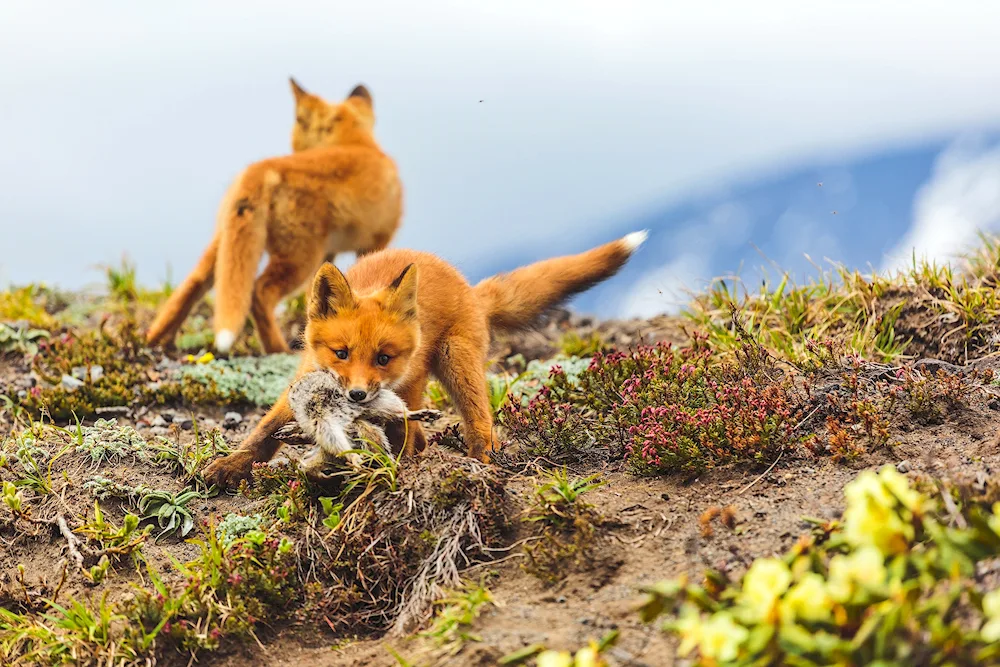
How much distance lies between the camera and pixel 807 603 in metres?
2.32

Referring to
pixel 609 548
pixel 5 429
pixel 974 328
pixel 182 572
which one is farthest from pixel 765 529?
pixel 5 429

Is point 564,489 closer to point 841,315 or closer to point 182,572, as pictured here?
point 182,572

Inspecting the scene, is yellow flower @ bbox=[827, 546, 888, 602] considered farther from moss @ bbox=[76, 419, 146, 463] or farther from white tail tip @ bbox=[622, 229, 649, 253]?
moss @ bbox=[76, 419, 146, 463]

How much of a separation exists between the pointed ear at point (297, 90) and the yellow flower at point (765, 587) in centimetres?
890

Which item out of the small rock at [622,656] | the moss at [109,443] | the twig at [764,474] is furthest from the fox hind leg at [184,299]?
the small rock at [622,656]

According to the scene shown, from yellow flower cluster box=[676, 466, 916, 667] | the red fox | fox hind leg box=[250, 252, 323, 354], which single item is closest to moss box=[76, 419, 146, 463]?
the red fox

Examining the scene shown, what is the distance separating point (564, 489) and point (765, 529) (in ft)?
2.98

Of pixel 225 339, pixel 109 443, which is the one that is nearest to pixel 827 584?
pixel 109 443

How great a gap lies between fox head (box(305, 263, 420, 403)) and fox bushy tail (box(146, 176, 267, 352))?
3420 mm

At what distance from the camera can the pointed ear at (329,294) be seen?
4484mm

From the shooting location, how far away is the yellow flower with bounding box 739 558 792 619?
2.33 metres

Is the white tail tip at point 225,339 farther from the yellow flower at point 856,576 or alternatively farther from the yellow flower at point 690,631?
the yellow flower at point 856,576

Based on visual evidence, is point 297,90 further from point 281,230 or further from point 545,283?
point 545,283

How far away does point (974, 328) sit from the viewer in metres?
5.99
